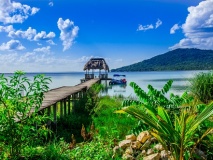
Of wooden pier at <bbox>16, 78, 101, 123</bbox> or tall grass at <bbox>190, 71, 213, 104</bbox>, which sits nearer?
wooden pier at <bbox>16, 78, 101, 123</bbox>

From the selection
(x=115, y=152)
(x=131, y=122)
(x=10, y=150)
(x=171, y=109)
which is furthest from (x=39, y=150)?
(x=131, y=122)

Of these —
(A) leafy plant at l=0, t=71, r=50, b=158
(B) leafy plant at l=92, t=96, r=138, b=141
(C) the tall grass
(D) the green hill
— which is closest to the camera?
(A) leafy plant at l=0, t=71, r=50, b=158

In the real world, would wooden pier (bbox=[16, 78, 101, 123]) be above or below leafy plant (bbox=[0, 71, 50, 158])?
below

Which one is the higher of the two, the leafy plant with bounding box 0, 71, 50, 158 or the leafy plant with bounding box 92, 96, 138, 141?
the leafy plant with bounding box 0, 71, 50, 158

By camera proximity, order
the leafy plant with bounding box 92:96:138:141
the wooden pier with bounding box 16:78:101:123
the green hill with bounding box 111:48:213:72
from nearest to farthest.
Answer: the leafy plant with bounding box 92:96:138:141 < the wooden pier with bounding box 16:78:101:123 < the green hill with bounding box 111:48:213:72

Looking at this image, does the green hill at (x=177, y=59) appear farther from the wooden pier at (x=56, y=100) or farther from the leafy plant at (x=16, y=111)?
the leafy plant at (x=16, y=111)

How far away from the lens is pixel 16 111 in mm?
4812

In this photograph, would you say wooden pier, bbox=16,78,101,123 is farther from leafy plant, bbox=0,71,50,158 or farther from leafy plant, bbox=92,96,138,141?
leafy plant, bbox=92,96,138,141

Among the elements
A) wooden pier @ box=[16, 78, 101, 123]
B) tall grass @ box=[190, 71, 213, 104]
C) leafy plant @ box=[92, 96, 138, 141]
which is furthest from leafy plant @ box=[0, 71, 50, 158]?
tall grass @ box=[190, 71, 213, 104]

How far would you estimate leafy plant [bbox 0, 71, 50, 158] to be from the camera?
4707 millimetres

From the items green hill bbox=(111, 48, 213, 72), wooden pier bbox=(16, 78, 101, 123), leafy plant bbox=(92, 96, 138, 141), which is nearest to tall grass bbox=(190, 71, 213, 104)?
leafy plant bbox=(92, 96, 138, 141)

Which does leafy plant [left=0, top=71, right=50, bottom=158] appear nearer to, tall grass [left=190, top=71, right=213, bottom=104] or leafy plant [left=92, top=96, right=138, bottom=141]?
leafy plant [left=92, top=96, right=138, bottom=141]

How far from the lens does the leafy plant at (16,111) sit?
4.71 meters

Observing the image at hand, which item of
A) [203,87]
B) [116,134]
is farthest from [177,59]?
[116,134]
